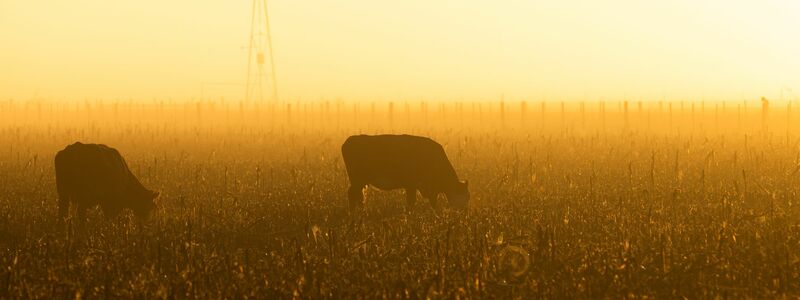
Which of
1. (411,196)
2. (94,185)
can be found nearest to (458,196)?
(411,196)

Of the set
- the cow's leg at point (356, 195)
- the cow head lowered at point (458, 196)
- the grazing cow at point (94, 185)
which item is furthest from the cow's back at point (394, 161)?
→ the grazing cow at point (94, 185)

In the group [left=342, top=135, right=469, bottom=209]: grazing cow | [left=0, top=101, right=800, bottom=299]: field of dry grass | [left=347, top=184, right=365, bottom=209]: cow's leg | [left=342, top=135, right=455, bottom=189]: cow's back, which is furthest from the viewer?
[left=342, top=135, right=455, bottom=189]: cow's back

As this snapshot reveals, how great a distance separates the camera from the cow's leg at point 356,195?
1348 centimetres

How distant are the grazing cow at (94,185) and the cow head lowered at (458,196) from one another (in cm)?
434

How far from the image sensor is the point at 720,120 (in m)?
69.8

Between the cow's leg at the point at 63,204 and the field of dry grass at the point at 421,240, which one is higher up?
the cow's leg at the point at 63,204

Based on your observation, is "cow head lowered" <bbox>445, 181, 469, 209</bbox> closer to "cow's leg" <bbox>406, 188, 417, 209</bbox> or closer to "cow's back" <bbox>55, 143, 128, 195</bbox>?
"cow's leg" <bbox>406, 188, 417, 209</bbox>

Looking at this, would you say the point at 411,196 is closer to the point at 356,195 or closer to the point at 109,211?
the point at 356,195

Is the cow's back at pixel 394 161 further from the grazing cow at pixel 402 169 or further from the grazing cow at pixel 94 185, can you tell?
the grazing cow at pixel 94 185

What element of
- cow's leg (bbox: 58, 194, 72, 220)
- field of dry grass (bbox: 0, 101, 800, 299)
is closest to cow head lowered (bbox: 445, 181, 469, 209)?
field of dry grass (bbox: 0, 101, 800, 299)

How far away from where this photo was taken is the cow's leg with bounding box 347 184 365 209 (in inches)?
531

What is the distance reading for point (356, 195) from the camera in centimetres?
1366

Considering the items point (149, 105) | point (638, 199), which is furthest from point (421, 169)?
point (149, 105)

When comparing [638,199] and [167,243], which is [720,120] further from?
[167,243]
